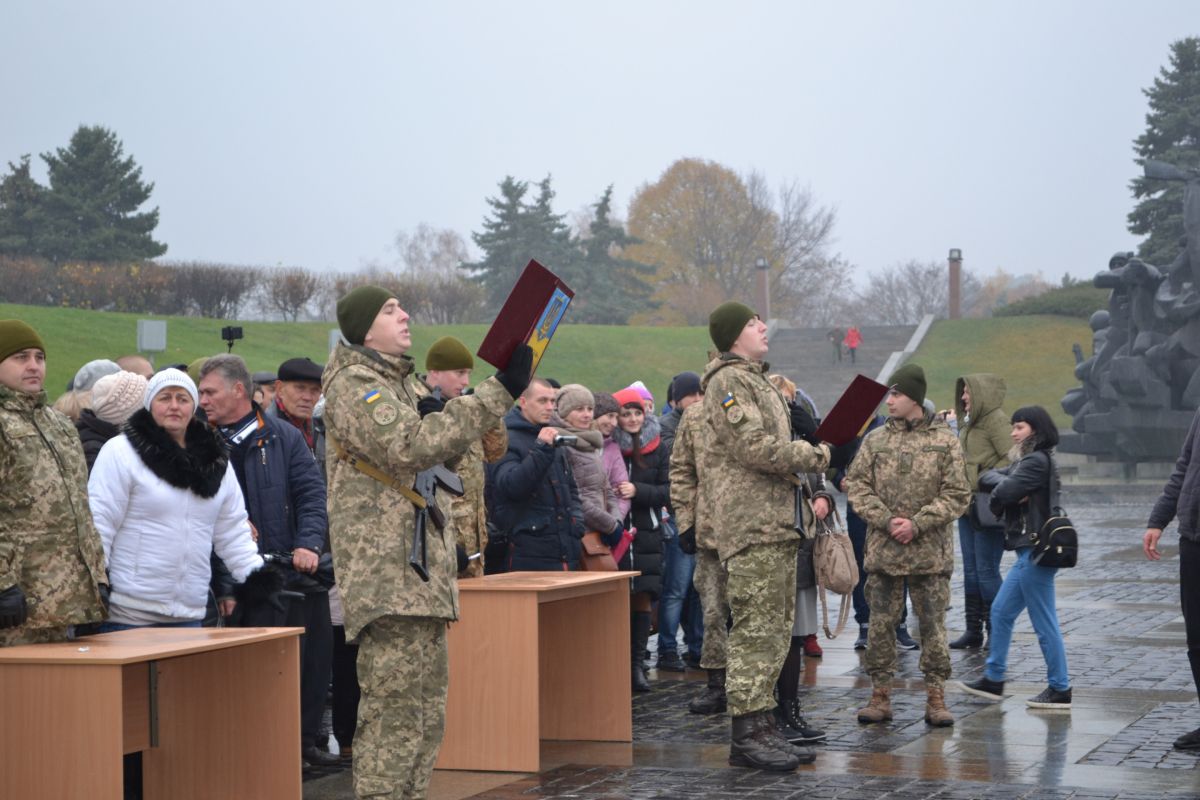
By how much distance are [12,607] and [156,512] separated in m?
0.94

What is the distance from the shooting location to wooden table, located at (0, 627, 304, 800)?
5289 mm

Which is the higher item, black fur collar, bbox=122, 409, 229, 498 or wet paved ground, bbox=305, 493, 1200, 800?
black fur collar, bbox=122, 409, 229, 498

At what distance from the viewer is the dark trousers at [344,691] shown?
8219 mm

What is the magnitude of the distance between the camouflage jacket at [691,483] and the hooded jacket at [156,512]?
365cm

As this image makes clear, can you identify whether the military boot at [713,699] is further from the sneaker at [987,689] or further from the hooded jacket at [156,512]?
the hooded jacket at [156,512]

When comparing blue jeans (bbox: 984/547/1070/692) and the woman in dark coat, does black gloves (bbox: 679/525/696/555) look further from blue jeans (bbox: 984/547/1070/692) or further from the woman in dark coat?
blue jeans (bbox: 984/547/1070/692)

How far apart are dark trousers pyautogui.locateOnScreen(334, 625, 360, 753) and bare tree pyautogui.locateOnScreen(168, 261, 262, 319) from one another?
41808mm

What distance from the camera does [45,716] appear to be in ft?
17.5

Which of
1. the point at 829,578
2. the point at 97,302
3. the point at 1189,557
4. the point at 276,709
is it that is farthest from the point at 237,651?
the point at 97,302

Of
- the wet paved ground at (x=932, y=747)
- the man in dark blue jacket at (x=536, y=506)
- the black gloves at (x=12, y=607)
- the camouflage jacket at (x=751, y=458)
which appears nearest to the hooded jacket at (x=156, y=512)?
the black gloves at (x=12, y=607)

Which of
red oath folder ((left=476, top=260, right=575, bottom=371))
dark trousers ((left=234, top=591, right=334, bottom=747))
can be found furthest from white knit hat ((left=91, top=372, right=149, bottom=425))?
red oath folder ((left=476, top=260, right=575, bottom=371))

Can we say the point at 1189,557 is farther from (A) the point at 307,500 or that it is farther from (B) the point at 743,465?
(A) the point at 307,500

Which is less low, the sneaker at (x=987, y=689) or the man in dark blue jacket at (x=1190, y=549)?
the man in dark blue jacket at (x=1190, y=549)

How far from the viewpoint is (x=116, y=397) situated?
7348 millimetres
